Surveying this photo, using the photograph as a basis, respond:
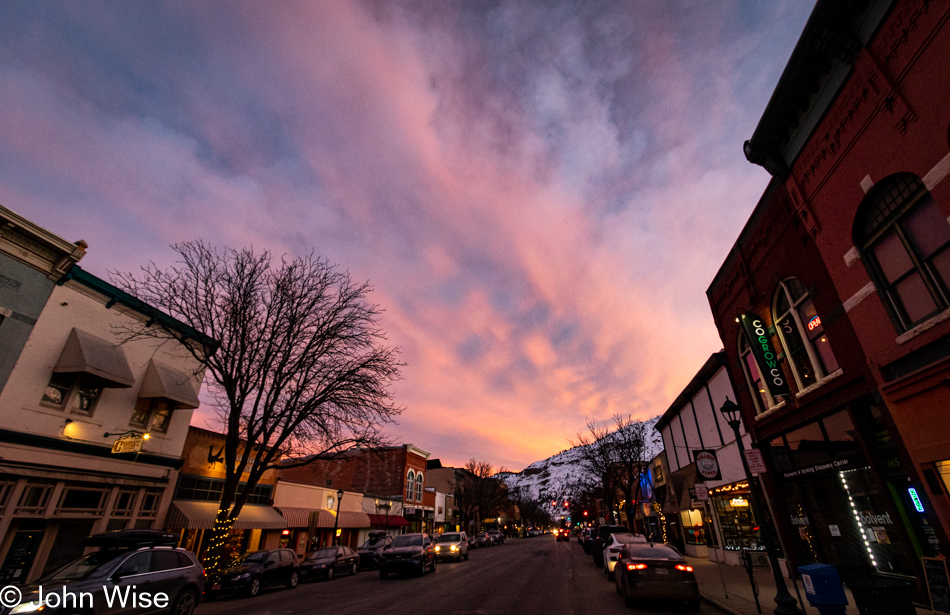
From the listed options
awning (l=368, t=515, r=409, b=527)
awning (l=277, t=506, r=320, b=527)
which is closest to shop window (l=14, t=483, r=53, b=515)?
awning (l=277, t=506, r=320, b=527)

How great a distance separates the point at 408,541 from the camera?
20.1 meters

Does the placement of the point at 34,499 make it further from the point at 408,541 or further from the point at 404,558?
the point at 408,541

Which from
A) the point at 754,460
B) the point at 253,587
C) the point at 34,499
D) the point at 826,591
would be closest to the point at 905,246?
the point at 754,460

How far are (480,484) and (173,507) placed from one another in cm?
5681

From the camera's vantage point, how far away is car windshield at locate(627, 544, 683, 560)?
1060 cm

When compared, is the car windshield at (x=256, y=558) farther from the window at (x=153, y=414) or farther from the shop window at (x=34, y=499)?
the window at (x=153, y=414)

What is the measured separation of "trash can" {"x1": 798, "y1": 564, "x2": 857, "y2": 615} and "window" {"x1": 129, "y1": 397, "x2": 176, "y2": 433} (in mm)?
22672

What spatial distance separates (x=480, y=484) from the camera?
70188 millimetres

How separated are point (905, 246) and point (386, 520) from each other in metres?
43.8

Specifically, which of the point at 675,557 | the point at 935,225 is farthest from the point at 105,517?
the point at 935,225

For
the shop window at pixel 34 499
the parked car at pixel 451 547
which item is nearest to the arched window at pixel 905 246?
the shop window at pixel 34 499

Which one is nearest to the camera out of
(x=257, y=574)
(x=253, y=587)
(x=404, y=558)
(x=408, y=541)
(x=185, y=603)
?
(x=185, y=603)

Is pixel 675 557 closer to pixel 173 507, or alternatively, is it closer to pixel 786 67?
pixel 786 67

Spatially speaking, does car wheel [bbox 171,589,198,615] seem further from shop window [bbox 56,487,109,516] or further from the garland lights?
the garland lights
